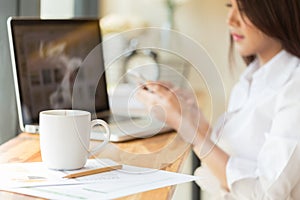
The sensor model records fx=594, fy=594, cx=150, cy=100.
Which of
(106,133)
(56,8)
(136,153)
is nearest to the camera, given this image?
(106,133)

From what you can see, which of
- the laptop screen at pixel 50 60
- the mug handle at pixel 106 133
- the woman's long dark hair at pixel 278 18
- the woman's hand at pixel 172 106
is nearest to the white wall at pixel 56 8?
the laptop screen at pixel 50 60

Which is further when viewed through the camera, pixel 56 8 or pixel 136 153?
pixel 56 8

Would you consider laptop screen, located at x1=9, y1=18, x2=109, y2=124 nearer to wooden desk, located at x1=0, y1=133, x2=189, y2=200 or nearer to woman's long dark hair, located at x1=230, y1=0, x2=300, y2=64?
wooden desk, located at x1=0, y1=133, x2=189, y2=200

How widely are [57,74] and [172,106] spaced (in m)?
0.32

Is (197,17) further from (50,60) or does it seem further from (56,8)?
(50,60)

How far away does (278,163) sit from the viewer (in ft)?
4.77

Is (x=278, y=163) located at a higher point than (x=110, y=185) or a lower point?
lower

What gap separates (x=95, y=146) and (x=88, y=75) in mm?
533

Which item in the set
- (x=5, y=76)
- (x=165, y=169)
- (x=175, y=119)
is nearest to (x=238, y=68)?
(x=175, y=119)

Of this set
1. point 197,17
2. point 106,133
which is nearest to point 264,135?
point 106,133

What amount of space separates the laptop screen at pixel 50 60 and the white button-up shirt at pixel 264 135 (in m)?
0.40

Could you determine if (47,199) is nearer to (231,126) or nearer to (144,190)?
(144,190)

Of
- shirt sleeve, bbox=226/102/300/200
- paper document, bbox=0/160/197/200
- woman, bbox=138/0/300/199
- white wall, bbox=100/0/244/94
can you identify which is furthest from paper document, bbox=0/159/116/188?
white wall, bbox=100/0/244/94

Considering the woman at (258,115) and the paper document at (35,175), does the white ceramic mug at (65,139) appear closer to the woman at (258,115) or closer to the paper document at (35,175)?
the paper document at (35,175)
